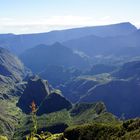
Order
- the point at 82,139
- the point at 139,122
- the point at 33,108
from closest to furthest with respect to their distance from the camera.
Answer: the point at 33,108 < the point at 139,122 < the point at 82,139

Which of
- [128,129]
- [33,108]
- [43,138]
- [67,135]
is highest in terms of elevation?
[33,108]

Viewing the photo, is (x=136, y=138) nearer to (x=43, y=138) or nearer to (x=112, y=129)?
(x=112, y=129)

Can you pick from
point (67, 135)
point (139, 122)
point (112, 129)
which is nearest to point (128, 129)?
point (139, 122)

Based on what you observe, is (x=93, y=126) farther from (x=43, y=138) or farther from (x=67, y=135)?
(x=43, y=138)

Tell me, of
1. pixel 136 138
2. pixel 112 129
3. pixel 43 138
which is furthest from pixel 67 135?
pixel 43 138

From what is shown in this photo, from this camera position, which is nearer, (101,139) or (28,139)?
(28,139)

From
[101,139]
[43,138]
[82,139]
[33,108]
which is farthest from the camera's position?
[82,139]

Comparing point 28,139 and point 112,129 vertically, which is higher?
point 28,139

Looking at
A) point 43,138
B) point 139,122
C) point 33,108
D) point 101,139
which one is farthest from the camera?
point 101,139

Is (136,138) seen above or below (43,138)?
below
